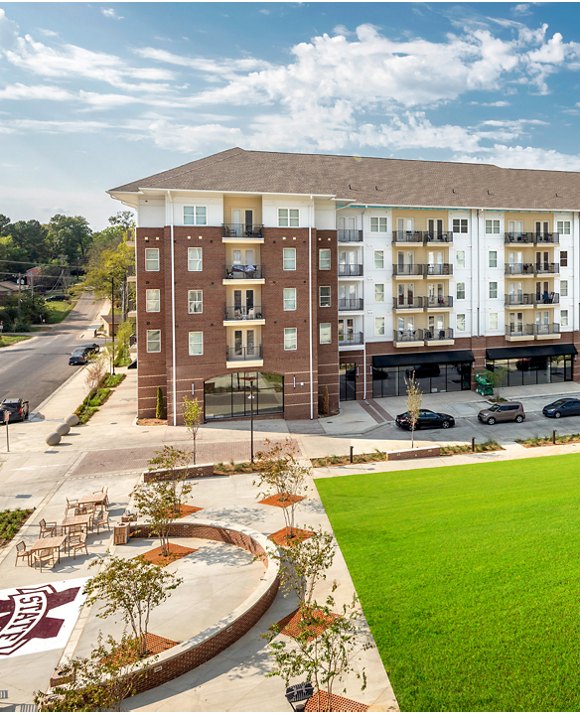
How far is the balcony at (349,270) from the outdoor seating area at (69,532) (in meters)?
21.8

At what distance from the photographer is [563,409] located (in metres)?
32.8

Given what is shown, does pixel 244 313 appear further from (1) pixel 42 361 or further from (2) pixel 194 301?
(1) pixel 42 361

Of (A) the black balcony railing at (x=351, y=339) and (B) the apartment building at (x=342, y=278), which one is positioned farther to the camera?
(A) the black balcony railing at (x=351, y=339)

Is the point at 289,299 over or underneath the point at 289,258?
underneath

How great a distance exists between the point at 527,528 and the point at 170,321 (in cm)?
2164

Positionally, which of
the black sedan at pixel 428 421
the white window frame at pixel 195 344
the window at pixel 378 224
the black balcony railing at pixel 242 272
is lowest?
the black sedan at pixel 428 421

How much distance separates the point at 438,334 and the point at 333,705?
31677mm

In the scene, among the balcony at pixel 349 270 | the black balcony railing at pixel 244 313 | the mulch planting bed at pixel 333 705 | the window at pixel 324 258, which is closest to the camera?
the mulch planting bed at pixel 333 705

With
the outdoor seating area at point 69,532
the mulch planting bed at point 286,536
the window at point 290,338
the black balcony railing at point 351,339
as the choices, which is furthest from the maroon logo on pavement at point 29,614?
the black balcony railing at point 351,339

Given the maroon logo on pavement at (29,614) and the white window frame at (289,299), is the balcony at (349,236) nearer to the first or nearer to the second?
the white window frame at (289,299)

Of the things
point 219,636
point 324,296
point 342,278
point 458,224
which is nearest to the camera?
point 219,636

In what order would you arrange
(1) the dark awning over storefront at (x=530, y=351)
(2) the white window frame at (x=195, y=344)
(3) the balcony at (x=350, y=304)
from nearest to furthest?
(2) the white window frame at (x=195, y=344) → (3) the balcony at (x=350, y=304) → (1) the dark awning over storefront at (x=530, y=351)

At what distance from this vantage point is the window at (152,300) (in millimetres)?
32469

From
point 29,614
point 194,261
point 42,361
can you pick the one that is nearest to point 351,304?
point 194,261
